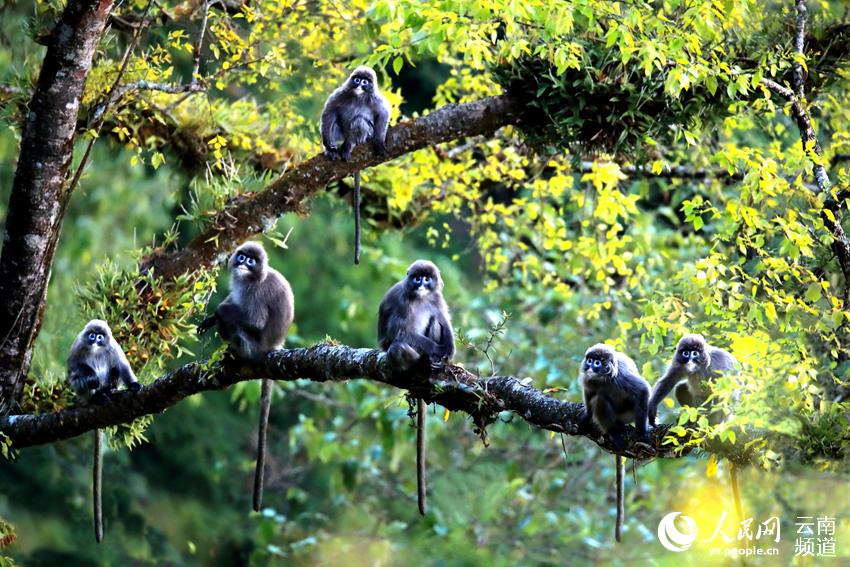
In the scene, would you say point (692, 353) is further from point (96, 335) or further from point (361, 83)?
point (96, 335)

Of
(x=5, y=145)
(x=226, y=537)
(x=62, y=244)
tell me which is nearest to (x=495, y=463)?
(x=226, y=537)

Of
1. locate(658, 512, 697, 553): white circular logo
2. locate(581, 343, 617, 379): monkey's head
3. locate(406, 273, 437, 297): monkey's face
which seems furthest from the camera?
locate(658, 512, 697, 553): white circular logo

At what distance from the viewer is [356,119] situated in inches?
268

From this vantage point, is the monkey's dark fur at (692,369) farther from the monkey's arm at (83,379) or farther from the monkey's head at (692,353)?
the monkey's arm at (83,379)

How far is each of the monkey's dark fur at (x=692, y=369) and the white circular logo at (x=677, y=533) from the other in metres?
3.27

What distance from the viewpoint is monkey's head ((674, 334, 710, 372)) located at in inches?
208

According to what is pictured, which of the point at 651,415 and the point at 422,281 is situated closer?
the point at 651,415

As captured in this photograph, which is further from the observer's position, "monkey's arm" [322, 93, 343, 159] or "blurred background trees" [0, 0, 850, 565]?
"monkey's arm" [322, 93, 343, 159]

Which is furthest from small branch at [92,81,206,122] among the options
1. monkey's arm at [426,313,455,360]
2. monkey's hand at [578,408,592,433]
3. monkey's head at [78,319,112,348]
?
monkey's hand at [578,408,592,433]

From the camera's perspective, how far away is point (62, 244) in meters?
9.21

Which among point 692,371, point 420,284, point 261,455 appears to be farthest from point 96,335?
point 692,371

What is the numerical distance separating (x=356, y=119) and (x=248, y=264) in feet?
4.22

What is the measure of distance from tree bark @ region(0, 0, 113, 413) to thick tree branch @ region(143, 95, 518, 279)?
772 millimetres

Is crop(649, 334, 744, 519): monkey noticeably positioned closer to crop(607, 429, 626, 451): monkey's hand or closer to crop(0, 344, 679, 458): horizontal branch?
crop(607, 429, 626, 451): monkey's hand
